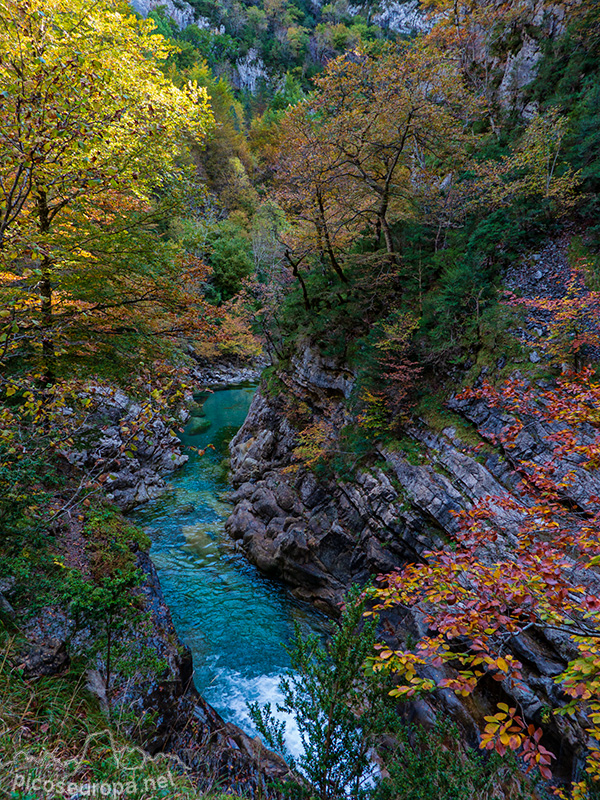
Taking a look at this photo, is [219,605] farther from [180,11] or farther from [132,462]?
[180,11]

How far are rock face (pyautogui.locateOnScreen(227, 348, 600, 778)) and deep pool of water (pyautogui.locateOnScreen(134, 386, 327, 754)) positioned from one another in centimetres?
68

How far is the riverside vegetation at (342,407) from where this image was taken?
345cm

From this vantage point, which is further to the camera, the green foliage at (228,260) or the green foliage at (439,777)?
the green foliage at (228,260)

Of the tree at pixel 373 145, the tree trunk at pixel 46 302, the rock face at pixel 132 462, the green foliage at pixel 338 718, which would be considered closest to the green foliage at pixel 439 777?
the green foliage at pixel 338 718

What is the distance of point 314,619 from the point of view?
30.7 feet

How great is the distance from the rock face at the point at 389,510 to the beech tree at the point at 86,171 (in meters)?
6.30

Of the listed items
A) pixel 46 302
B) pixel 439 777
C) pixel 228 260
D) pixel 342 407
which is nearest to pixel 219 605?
pixel 342 407

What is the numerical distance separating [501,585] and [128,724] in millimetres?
4847

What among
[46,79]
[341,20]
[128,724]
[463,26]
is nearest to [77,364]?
[46,79]

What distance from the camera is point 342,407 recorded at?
12.3 m

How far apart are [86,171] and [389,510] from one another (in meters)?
8.67
